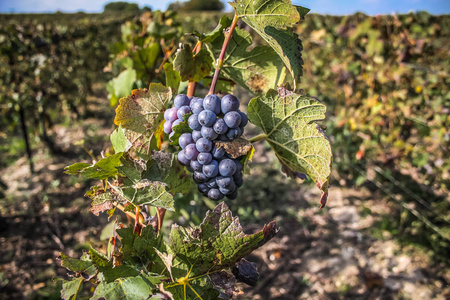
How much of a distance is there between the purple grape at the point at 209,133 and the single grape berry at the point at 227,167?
0.08 m

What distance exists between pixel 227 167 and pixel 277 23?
44 cm

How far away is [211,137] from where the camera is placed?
849 mm

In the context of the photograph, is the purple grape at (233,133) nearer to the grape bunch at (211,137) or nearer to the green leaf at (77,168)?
the grape bunch at (211,137)

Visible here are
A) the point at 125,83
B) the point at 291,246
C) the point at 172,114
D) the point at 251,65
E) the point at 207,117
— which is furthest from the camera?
the point at 291,246

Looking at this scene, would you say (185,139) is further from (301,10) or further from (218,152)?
(301,10)

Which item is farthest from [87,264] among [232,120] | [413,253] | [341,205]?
[341,205]

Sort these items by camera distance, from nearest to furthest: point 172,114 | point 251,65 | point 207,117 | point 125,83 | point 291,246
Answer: point 207,117
point 172,114
point 251,65
point 125,83
point 291,246

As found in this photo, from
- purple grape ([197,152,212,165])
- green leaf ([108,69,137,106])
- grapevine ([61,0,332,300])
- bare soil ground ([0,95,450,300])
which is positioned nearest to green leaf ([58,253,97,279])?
grapevine ([61,0,332,300])

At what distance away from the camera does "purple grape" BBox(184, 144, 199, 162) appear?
0.89 m

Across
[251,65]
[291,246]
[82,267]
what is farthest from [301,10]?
[291,246]

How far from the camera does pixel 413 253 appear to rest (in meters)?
2.93

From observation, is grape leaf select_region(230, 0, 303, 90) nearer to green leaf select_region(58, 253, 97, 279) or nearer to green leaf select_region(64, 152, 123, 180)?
green leaf select_region(64, 152, 123, 180)

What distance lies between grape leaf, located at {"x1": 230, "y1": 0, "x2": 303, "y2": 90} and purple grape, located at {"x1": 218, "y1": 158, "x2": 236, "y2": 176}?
29 centimetres

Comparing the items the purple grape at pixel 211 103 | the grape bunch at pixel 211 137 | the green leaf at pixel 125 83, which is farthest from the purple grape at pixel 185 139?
the green leaf at pixel 125 83
